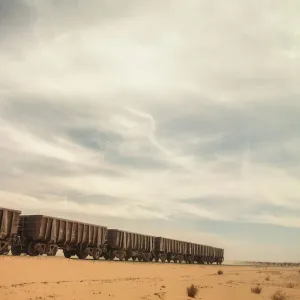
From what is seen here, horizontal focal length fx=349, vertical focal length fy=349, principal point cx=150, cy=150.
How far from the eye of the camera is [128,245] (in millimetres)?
38469

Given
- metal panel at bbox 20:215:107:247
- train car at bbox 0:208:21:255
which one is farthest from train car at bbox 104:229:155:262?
train car at bbox 0:208:21:255

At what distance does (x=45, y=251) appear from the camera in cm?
2709

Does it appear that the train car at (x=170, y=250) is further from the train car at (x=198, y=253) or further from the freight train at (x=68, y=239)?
the train car at (x=198, y=253)

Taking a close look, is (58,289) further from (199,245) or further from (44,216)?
(199,245)

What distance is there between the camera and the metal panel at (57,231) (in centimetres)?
2633

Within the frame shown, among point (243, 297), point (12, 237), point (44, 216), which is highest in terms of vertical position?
point (44, 216)

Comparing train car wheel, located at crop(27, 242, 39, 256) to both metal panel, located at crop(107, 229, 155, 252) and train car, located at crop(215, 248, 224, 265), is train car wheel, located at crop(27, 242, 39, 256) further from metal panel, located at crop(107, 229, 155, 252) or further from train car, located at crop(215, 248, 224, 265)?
train car, located at crop(215, 248, 224, 265)

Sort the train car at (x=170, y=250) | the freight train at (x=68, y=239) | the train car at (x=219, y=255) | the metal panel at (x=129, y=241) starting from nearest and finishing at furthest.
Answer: the freight train at (x=68, y=239), the metal panel at (x=129, y=241), the train car at (x=170, y=250), the train car at (x=219, y=255)

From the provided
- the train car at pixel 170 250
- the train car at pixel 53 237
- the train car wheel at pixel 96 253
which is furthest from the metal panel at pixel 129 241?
the train car at pixel 53 237

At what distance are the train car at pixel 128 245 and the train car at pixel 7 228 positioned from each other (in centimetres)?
1343

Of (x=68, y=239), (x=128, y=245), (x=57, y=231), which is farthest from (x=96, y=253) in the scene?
(x=57, y=231)

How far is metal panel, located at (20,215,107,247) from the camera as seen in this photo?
→ 2633 cm

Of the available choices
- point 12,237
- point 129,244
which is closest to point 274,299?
point 12,237

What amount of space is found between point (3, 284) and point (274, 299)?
393 inches
